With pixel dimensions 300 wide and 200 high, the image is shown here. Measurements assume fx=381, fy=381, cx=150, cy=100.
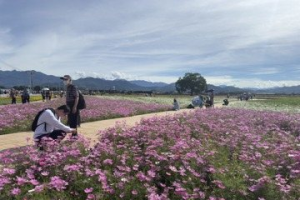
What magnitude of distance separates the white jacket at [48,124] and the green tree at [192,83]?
134m

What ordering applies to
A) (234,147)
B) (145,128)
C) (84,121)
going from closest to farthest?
1. (234,147)
2. (145,128)
3. (84,121)

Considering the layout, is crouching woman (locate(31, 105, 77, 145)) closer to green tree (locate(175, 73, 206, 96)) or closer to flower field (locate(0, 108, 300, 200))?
flower field (locate(0, 108, 300, 200))

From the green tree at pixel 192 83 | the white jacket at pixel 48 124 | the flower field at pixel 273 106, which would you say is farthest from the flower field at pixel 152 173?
the green tree at pixel 192 83

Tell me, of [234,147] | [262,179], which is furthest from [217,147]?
[262,179]

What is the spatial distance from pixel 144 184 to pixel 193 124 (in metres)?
5.81

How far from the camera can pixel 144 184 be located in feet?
14.6

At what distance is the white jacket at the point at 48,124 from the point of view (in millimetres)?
7094

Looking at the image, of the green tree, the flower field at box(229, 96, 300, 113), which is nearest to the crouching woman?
the flower field at box(229, 96, 300, 113)

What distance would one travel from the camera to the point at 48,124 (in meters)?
7.19

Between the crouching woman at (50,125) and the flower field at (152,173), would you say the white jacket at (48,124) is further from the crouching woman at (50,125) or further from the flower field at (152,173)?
the flower field at (152,173)

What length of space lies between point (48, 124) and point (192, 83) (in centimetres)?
13513

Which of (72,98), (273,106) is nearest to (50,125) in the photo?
(72,98)

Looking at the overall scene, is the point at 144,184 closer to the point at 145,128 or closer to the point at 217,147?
the point at 217,147

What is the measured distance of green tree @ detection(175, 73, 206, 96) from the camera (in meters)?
140
